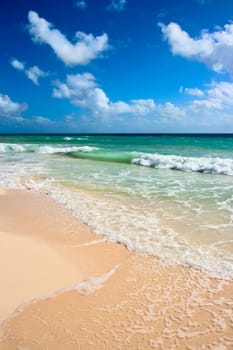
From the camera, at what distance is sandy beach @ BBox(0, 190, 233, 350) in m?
3.12

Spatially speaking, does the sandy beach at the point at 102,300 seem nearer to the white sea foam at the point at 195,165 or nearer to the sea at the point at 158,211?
the sea at the point at 158,211

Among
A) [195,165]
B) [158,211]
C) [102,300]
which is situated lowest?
[102,300]

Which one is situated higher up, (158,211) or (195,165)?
(195,165)

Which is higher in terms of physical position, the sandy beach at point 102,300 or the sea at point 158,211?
the sea at point 158,211

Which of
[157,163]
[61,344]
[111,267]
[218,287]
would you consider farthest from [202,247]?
[157,163]

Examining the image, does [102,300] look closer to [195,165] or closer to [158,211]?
[158,211]

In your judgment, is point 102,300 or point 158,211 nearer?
point 102,300

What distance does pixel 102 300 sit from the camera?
3.78 metres

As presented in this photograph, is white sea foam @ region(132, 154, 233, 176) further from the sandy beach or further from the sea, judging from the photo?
the sandy beach

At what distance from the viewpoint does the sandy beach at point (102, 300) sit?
3.12 m

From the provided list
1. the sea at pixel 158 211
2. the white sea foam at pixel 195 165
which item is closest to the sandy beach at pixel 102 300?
the sea at pixel 158 211

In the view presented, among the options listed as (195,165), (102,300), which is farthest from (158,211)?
(195,165)

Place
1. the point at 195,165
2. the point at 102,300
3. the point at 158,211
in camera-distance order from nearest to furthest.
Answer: the point at 102,300 < the point at 158,211 < the point at 195,165

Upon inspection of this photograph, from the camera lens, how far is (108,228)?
644 centimetres
